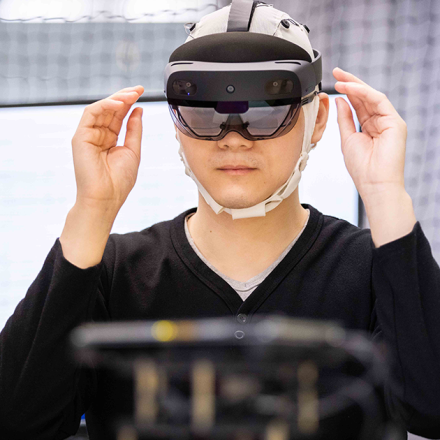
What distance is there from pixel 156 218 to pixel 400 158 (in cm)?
91

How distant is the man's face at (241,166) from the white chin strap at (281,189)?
29 mm

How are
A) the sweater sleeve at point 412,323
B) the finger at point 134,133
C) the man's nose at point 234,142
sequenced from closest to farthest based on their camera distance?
1. the sweater sleeve at point 412,323
2. the man's nose at point 234,142
3. the finger at point 134,133

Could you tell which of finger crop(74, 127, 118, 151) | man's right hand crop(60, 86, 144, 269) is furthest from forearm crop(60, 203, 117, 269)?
finger crop(74, 127, 118, 151)

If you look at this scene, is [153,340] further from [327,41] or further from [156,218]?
[327,41]

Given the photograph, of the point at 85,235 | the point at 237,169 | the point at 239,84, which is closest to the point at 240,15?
the point at 239,84

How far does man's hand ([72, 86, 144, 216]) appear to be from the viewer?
0.93 metres

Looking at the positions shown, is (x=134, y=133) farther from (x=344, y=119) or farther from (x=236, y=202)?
(x=344, y=119)

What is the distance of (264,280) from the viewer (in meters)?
1.02

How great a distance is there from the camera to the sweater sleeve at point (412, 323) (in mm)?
809

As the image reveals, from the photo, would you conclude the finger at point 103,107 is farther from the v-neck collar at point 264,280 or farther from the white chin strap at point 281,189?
the v-neck collar at point 264,280

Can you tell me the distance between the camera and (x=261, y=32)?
96 centimetres

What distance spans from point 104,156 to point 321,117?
499mm

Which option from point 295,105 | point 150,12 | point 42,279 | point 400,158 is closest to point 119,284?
point 42,279

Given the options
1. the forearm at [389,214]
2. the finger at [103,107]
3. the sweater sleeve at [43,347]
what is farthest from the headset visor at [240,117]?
the sweater sleeve at [43,347]
